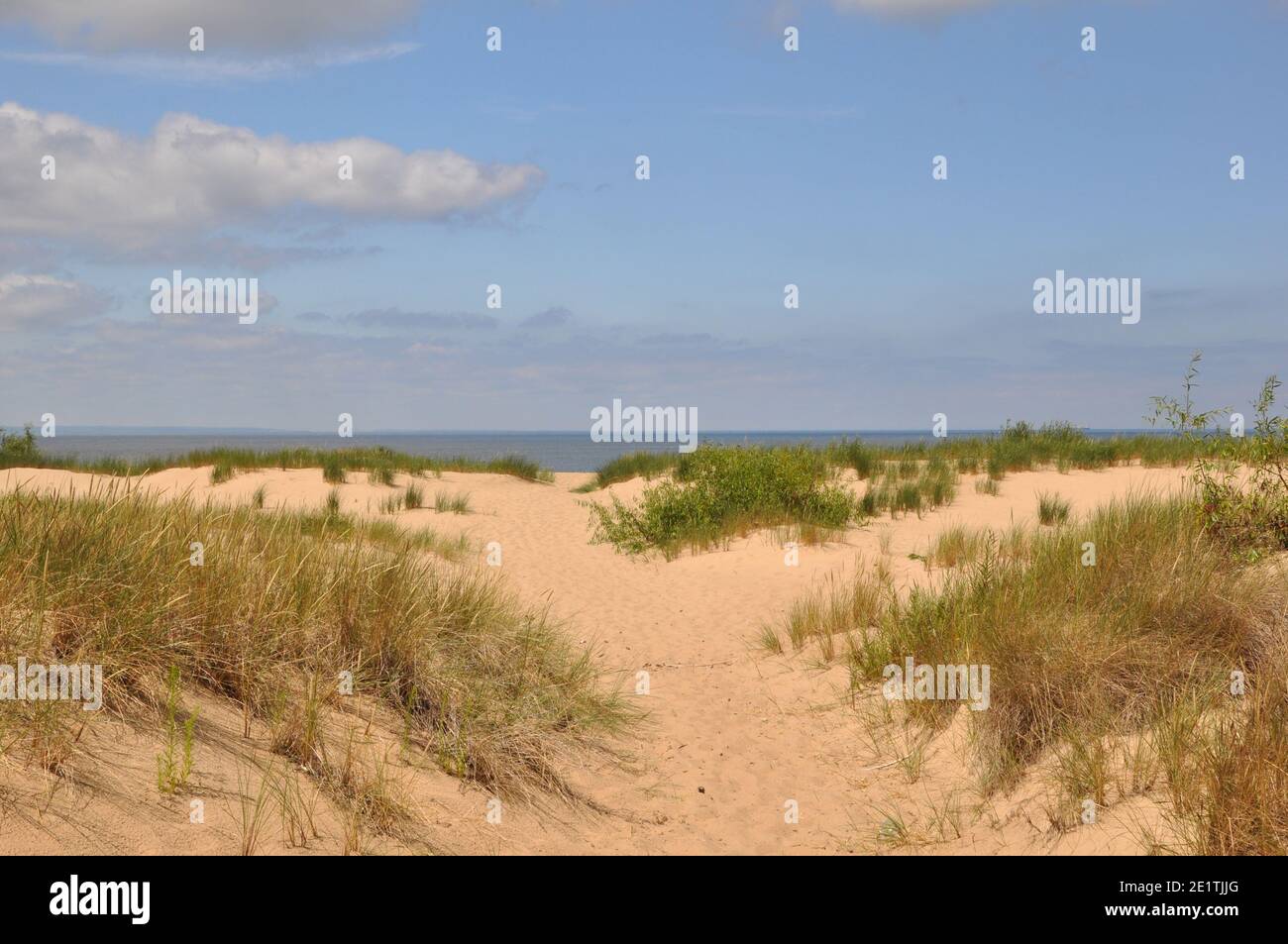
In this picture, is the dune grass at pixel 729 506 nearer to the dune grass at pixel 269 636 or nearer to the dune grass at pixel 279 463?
the dune grass at pixel 269 636

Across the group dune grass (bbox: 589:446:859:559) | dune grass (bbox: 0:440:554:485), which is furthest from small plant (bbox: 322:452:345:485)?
dune grass (bbox: 589:446:859:559)

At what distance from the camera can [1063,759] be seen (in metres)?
4.67

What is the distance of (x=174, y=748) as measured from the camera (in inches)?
163

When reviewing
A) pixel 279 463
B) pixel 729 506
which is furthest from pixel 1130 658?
pixel 279 463

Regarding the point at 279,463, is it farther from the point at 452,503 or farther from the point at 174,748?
the point at 174,748

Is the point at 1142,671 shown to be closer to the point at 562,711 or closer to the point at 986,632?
the point at 986,632

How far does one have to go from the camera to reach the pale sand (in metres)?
3.72

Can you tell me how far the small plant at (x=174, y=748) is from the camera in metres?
3.87

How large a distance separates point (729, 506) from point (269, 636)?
10349 mm

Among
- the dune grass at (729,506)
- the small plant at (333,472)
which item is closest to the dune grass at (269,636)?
the dune grass at (729,506)

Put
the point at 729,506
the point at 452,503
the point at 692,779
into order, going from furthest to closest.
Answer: the point at 452,503 → the point at 729,506 → the point at 692,779

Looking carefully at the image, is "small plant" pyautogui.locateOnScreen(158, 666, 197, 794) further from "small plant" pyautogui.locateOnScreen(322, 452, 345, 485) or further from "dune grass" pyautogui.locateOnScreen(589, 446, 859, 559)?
"small plant" pyautogui.locateOnScreen(322, 452, 345, 485)
